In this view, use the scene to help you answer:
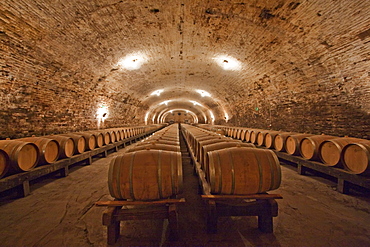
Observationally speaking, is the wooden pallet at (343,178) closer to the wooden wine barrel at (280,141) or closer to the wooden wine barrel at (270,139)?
the wooden wine barrel at (280,141)

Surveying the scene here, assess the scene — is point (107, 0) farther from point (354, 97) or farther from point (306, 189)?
point (354, 97)

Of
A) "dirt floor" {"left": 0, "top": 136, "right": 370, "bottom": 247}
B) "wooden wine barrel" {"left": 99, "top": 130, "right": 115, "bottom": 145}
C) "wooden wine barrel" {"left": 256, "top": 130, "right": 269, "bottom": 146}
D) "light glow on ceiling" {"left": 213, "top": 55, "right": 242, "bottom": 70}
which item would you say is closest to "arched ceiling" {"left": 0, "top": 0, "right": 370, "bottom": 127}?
"light glow on ceiling" {"left": 213, "top": 55, "right": 242, "bottom": 70}

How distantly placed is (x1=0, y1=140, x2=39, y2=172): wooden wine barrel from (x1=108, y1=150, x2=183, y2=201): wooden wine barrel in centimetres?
245

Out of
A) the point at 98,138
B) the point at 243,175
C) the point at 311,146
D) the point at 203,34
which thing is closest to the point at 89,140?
the point at 98,138

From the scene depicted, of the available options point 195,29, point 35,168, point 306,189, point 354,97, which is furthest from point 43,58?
point 354,97

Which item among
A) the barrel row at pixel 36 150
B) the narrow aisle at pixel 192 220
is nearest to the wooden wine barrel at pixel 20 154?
the barrel row at pixel 36 150

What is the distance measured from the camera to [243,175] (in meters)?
2.02

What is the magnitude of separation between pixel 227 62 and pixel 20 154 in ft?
22.9

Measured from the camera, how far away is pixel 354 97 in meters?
4.42

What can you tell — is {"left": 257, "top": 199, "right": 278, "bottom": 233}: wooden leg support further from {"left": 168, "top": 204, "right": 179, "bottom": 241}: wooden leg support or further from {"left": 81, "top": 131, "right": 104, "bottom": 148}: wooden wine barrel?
{"left": 81, "top": 131, "right": 104, "bottom": 148}: wooden wine barrel

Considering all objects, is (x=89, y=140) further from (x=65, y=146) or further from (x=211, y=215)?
(x=211, y=215)

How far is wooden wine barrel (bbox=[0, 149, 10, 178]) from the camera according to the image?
9.32 feet

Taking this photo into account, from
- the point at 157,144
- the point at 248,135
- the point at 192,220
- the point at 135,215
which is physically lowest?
the point at 192,220

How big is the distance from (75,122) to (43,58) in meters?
3.14
